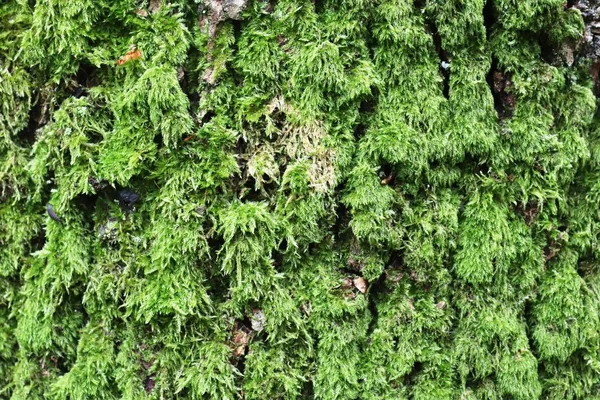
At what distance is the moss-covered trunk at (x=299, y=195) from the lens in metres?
1.62

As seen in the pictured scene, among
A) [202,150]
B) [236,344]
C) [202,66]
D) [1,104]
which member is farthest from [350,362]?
[1,104]

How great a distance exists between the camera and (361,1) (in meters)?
1.62

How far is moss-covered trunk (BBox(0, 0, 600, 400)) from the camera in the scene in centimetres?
162

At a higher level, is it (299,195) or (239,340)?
(299,195)

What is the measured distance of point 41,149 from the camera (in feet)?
5.76

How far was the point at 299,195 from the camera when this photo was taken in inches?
64.2

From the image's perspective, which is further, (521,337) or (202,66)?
(521,337)

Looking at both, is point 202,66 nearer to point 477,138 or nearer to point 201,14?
point 201,14

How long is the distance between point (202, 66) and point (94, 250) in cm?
87

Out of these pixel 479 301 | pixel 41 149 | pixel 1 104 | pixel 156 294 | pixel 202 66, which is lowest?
pixel 479 301

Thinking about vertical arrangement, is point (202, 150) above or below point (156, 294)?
above

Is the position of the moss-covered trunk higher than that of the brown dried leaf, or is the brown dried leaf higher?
the moss-covered trunk

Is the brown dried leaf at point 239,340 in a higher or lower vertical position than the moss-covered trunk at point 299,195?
lower

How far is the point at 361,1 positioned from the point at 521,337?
58.2 inches
